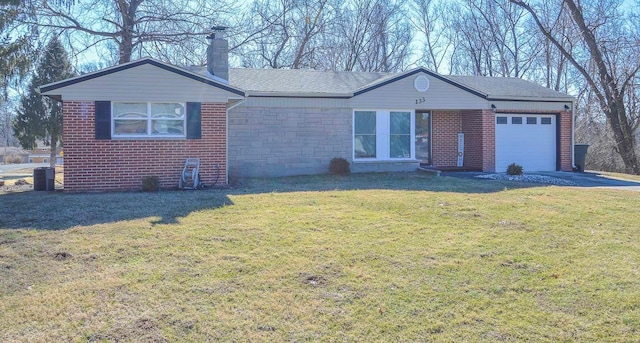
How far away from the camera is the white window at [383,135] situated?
16.2m

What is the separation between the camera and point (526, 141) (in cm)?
1816

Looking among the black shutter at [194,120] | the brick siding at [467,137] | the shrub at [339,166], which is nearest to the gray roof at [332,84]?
the brick siding at [467,137]

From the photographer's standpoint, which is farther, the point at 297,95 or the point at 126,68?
the point at 297,95

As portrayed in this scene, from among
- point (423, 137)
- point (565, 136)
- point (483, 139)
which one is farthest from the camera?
point (565, 136)

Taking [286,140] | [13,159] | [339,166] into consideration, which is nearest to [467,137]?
[339,166]

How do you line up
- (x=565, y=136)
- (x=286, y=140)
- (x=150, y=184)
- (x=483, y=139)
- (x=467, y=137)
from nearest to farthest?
(x=150, y=184), (x=286, y=140), (x=483, y=139), (x=467, y=137), (x=565, y=136)

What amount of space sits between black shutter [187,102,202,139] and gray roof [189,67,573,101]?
97.3 inches

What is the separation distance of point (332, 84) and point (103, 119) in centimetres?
761

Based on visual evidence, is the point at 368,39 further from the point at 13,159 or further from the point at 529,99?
the point at 13,159

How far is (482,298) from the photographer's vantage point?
471cm

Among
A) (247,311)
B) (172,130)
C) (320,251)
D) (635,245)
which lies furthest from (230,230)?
(172,130)

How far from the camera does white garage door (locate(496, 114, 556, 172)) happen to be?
1783 centimetres

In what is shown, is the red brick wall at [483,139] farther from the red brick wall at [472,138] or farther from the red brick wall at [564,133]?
the red brick wall at [564,133]

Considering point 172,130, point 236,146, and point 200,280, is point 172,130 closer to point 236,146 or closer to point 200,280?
point 236,146
